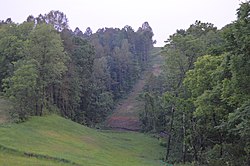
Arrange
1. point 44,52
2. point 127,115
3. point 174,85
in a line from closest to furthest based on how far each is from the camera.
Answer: point 174,85 → point 44,52 → point 127,115

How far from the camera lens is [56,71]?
54656 mm

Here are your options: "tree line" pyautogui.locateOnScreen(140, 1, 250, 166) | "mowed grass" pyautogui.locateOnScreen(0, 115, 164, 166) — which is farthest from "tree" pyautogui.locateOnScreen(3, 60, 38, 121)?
"tree line" pyautogui.locateOnScreen(140, 1, 250, 166)

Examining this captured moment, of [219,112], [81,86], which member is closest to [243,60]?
[219,112]

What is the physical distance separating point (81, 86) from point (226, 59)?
5603 cm

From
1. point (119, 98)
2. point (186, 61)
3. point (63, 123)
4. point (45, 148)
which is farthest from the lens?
point (119, 98)

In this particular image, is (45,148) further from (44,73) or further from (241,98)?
(44,73)

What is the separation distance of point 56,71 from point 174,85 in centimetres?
1787

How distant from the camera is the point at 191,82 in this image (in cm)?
3888

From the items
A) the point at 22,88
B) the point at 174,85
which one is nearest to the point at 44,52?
the point at 22,88

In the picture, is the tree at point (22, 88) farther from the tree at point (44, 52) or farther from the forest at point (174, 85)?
the tree at point (44, 52)

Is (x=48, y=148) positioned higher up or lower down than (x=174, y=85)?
lower down

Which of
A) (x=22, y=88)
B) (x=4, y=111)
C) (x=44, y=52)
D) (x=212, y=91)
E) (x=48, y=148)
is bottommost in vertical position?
(x=48, y=148)

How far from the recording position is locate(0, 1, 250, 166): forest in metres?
26.8

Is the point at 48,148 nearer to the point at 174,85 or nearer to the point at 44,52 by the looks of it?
the point at 174,85
